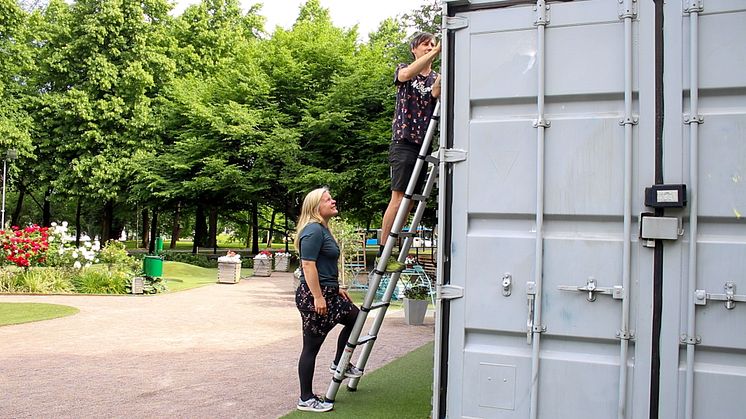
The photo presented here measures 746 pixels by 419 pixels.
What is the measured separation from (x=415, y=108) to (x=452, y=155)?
1.40 m

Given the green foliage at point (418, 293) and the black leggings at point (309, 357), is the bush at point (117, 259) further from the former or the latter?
the black leggings at point (309, 357)

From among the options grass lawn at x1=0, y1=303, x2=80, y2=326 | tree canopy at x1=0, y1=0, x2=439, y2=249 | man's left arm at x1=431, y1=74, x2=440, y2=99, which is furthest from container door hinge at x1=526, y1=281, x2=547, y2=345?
tree canopy at x1=0, y1=0, x2=439, y2=249

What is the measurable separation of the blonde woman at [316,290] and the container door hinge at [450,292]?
1.62 meters

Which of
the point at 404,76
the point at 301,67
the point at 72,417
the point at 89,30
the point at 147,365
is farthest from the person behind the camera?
the point at 89,30

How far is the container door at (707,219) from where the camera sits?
336 cm

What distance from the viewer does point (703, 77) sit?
3438mm

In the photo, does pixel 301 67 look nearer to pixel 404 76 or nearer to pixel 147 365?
pixel 147 365

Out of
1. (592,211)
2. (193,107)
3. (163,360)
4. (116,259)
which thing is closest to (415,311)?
(163,360)

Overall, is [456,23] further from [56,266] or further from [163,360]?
[56,266]

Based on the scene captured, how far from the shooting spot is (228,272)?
20891 mm

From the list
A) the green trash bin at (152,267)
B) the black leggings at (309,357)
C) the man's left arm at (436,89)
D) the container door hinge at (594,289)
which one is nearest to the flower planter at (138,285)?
the green trash bin at (152,267)

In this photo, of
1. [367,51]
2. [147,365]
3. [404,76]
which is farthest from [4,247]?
[367,51]

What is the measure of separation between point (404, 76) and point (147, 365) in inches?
192

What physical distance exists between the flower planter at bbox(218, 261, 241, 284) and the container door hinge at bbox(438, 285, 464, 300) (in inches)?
688
